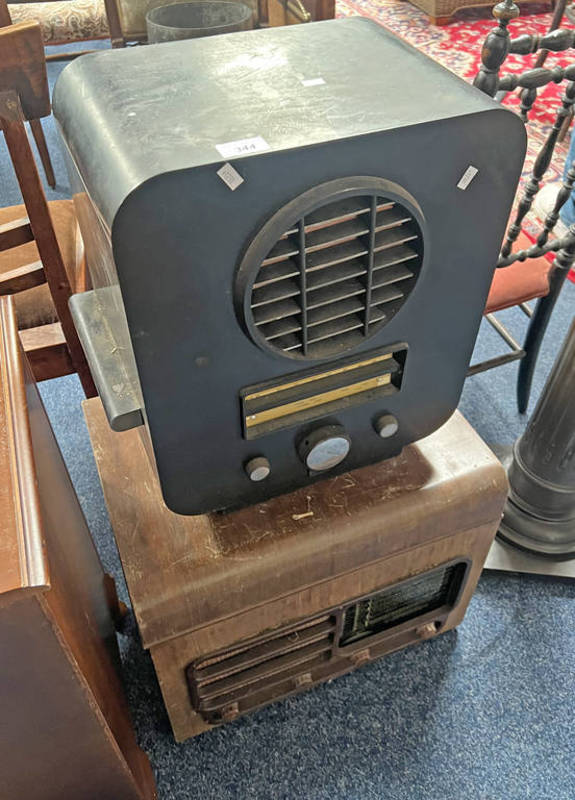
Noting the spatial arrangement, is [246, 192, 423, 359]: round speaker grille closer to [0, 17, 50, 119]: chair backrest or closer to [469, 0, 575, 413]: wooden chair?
[469, 0, 575, 413]: wooden chair

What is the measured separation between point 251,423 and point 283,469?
0.11 meters

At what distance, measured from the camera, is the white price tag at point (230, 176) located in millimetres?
510

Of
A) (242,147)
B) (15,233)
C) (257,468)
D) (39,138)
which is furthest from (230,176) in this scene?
(39,138)

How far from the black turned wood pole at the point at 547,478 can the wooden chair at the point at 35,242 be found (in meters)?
0.91

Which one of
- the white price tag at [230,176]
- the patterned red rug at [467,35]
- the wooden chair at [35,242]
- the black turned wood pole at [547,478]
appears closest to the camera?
the white price tag at [230,176]

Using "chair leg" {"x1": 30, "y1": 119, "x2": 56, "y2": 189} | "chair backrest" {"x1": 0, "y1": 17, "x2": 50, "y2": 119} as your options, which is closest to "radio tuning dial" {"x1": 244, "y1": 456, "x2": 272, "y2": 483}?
"chair backrest" {"x1": 0, "y1": 17, "x2": 50, "y2": 119}

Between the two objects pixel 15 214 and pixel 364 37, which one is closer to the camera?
pixel 364 37

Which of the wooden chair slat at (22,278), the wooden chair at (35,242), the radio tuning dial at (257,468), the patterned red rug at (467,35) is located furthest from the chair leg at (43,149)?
the radio tuning dial at (257,468)

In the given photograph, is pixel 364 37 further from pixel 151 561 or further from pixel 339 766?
pixel 339 766

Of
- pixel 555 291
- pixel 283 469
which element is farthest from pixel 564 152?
pixel 283 469

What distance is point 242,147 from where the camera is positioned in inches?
20.5

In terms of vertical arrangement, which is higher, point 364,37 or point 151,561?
point 364,37

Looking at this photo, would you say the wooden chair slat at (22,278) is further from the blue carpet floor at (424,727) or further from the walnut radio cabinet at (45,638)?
the blue carpet floor at (424,727)

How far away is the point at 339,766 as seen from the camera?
3.60 ft
